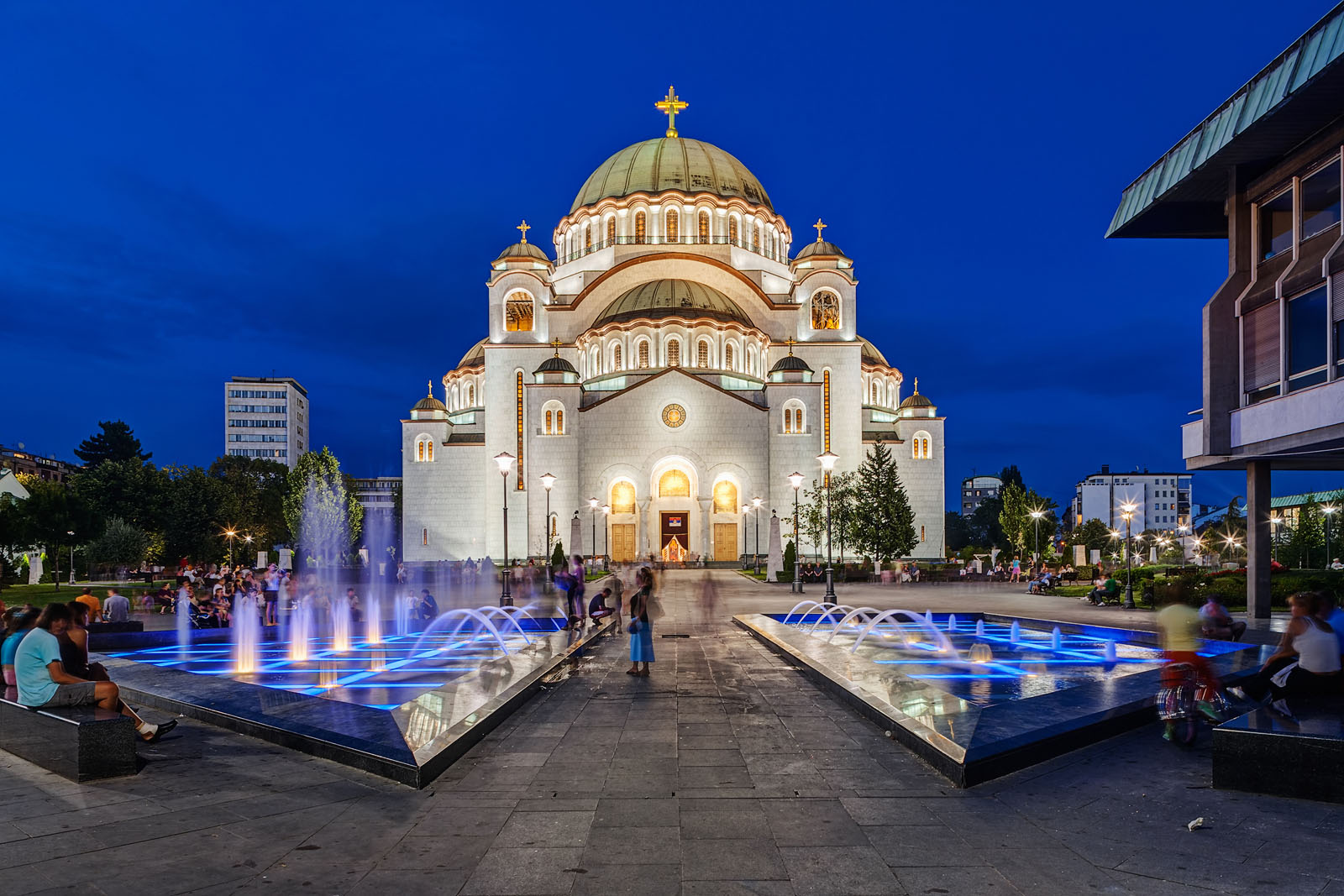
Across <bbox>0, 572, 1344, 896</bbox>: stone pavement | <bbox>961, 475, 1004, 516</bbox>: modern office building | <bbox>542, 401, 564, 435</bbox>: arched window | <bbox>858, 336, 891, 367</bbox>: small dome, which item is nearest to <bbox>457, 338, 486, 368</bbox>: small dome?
<bbox>542, 401, 564, 435</bbox>: arched window

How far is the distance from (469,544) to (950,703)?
4876cm

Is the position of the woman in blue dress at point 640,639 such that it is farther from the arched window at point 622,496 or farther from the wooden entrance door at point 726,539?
the arched window at point 622,496

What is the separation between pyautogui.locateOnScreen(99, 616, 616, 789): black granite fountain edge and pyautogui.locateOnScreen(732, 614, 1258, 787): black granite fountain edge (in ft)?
11.9

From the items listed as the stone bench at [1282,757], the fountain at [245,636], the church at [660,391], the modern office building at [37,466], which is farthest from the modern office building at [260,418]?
the stone bench at [1282,757]

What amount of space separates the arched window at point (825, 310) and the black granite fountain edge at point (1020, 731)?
47045 mm

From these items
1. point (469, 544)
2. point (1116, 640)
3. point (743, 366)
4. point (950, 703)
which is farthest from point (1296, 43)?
point (469, 544)

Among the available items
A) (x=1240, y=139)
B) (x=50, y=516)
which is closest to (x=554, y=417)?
(x=50, y=516)

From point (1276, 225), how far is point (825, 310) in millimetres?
38038

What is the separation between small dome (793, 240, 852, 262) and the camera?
58.2m

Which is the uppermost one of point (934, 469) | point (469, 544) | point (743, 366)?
point (743, 366)

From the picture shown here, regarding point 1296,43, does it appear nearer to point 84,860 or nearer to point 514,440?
point 84,860

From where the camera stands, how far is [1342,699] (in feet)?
25.8

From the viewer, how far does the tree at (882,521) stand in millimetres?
42188

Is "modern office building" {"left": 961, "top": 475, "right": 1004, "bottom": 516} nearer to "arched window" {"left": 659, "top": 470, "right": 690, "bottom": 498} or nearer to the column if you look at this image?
"arched window" {"left": 659, "top": 470, "right": 690, "bottom": 498}
